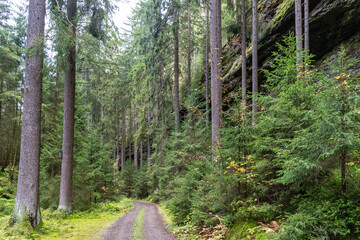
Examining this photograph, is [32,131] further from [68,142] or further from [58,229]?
[58,229]

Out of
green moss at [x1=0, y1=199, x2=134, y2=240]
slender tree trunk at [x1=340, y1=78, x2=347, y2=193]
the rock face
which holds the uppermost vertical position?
the rock face

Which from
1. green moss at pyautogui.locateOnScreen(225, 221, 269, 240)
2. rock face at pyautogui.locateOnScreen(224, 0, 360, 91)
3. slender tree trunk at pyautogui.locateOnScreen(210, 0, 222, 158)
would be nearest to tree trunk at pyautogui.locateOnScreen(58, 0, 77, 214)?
slender tree trunk at pyautogui.locateOnScreen(210, 0, 222, 158)

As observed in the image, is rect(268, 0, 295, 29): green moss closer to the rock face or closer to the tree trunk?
the rock face

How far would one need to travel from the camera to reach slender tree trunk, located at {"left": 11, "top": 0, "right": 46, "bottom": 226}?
6.84 metres

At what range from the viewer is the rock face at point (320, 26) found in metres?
10.9

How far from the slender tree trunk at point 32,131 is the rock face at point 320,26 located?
9502mm

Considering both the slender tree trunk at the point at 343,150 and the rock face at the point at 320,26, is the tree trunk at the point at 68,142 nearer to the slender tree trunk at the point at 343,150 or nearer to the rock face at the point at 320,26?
the rock face at the point at 320,26

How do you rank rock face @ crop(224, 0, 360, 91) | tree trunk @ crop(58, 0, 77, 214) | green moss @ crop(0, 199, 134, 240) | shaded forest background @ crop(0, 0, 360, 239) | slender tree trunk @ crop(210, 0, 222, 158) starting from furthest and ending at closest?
rock face @ crop(224, 0, 360, 91), tree trunk @ crop(58, 0, 77, 214), slender tree trunk @ crop(210, 0, 222, 158), green moss @ crop(0, 199, 134, 240), shaded forest background @ crop(0, 0, 360, 239)

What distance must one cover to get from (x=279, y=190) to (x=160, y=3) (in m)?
15.1

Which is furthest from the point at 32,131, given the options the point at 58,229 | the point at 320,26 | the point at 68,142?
the point at 320,26

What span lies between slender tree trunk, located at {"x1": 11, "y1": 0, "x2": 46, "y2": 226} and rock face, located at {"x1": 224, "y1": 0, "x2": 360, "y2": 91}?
9502 mm

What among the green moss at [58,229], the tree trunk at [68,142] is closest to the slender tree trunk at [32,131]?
the green moss at [58,229]

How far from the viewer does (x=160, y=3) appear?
15.6m

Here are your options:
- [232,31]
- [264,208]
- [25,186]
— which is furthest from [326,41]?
[25,186]
